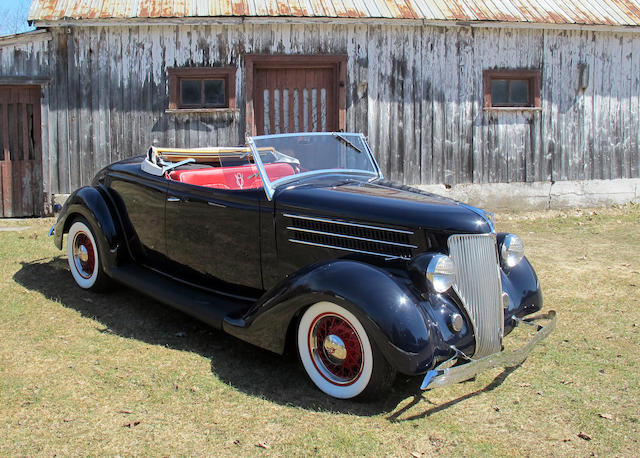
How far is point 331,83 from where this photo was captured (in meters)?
10.0

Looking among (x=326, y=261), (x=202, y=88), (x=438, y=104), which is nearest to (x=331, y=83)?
(x=438, y=104)

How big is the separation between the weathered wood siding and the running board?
497 cm

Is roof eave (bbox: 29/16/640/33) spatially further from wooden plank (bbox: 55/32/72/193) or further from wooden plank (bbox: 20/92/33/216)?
wooden plank (bbox: 20/92/33/216)

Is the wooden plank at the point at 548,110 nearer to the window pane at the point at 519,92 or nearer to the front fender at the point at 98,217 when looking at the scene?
the window pane at the point at 519,92

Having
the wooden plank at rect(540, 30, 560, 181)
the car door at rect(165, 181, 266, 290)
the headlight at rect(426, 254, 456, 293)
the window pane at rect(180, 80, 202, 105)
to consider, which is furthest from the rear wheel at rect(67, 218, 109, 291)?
the wooden plank at rect(540, 30, 560, 181)

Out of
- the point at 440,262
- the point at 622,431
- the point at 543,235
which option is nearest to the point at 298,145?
the point at 440,262

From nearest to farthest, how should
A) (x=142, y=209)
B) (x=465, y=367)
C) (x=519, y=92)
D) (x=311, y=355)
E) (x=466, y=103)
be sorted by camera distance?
(x=465, y=367)
(x=311, y=355)
(x=142, y=209)
(x=466, y=103)
(x=519, y=92)

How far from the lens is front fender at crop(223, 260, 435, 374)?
3227mm

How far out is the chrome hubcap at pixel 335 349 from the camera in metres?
3.52

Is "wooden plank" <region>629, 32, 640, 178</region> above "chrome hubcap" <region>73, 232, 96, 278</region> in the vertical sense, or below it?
above

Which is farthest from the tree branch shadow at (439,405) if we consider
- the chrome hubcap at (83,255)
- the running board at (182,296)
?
the chrome hubcap at (83,255)

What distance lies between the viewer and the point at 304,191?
414 cm

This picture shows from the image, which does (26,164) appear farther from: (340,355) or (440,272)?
(440,272)

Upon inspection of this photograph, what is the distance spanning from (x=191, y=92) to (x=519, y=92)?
5.68m
